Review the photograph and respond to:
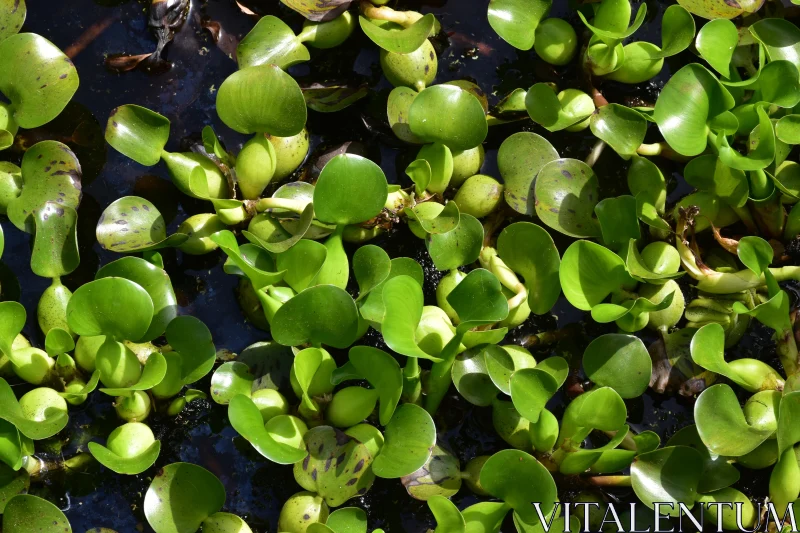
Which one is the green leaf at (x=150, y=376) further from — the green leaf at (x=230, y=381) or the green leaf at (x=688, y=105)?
the green leaf at (x=688, y=105)

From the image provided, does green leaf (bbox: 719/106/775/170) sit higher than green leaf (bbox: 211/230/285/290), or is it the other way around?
green leaf (bbox: 719/106/775/170)

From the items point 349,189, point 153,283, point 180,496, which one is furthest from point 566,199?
point 180,496

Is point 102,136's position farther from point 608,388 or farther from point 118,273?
point 608,388

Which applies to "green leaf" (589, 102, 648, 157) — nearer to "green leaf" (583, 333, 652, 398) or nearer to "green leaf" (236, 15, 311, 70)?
"green leaf" (583, 333, 652, 398)

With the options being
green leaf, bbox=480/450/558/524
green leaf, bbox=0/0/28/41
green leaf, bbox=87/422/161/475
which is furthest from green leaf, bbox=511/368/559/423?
green leaf, bbox=0/0/28/41

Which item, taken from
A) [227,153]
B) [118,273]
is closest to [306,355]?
[118,273]

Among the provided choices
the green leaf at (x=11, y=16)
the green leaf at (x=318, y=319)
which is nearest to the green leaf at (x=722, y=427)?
the green leaf at (x=318, y=319)

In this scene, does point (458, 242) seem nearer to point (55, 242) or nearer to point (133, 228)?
point (133, 228)
